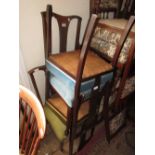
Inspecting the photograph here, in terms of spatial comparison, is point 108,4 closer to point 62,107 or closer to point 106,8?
point 106,8

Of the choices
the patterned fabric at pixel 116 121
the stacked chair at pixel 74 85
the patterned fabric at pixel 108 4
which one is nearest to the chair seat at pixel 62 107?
the stacked chair at pixel 74 85

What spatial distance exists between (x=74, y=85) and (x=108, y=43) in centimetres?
51

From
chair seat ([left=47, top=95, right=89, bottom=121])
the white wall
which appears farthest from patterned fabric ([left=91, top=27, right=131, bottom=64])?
chair seat ([left=47, top=95, right=89, bottom=121])

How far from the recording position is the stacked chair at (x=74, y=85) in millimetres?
1328

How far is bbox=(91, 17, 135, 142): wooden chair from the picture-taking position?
1.47m

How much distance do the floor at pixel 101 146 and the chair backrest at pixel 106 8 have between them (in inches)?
44.1

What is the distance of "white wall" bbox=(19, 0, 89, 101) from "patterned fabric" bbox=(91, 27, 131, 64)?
311 mm

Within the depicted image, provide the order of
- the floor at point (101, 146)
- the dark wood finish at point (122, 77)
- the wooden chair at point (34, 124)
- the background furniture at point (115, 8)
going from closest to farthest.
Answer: the wooden chair at point (34, 124) < the dark wood finish at point (122, 77) < the floor at point (101, 146) < the background furniture at point (115, 8)

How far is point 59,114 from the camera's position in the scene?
1.60 metres

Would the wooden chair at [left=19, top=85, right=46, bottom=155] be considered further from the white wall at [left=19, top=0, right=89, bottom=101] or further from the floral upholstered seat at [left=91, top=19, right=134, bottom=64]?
the floral upholstered seat at [left=91, top=19, right=134, bottom=64]

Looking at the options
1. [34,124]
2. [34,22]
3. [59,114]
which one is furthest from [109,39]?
[34,124]

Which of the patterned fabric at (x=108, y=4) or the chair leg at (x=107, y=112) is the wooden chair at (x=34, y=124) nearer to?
the chair leg at (x=107, y=112)
